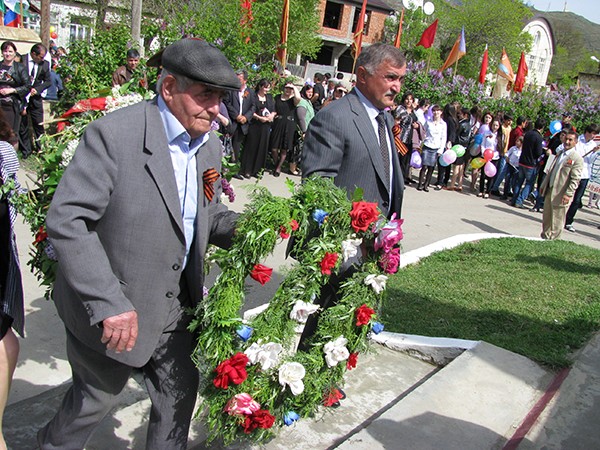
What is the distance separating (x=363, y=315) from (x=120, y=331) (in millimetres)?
1239

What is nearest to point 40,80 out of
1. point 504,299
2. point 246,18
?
point 246,18

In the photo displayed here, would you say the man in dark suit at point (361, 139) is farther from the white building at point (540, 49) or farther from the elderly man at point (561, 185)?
the white building at point (540, 49)

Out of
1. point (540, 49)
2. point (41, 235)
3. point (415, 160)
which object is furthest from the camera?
point (540, 49)

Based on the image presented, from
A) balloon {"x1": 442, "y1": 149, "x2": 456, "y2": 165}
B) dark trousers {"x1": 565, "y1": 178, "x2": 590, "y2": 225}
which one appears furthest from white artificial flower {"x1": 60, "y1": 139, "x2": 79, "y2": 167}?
balloon {"x1": 442, "y1": 149, "x2": 456, "y2": 165}

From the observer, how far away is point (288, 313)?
2.95 meters

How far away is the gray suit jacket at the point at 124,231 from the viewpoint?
2.32 meters

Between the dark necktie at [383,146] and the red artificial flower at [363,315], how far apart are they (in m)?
1.04

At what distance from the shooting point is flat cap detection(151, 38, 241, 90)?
2.45 meters

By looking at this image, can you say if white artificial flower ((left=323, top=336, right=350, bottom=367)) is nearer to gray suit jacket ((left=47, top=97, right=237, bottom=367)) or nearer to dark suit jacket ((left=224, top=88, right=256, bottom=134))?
gray suit jacket ((left=47, top=97, right=237, bottom=367))

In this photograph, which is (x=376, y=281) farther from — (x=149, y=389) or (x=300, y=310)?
(x=149, y=389)

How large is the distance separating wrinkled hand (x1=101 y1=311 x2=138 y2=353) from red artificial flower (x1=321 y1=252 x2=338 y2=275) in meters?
0.92

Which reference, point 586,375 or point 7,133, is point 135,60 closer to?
point 7,133

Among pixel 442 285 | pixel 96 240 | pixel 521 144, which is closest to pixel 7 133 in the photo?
pixel 96 240

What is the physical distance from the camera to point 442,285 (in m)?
6.73
